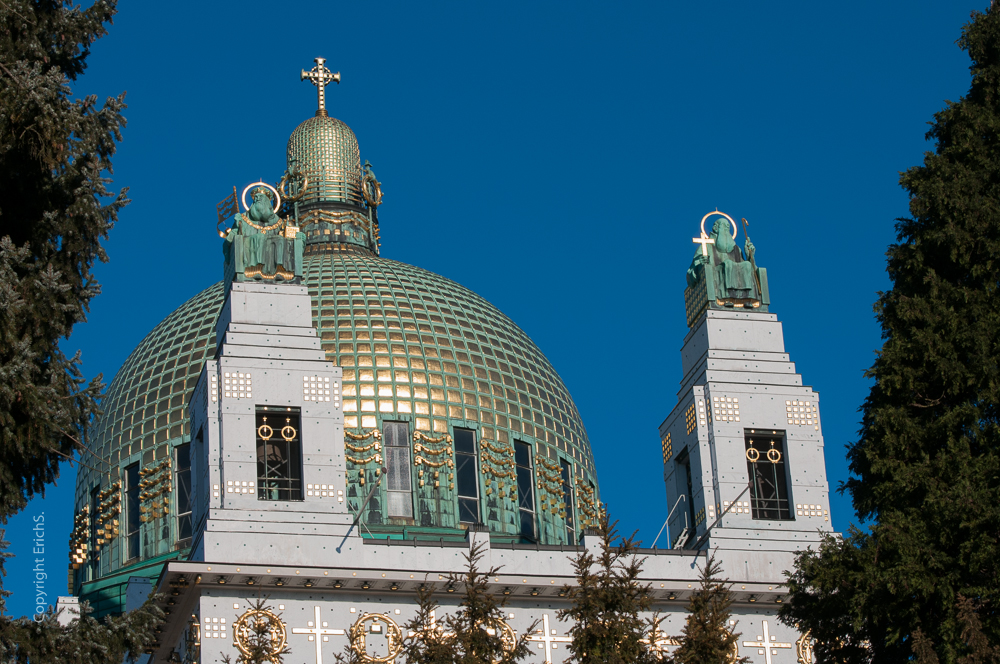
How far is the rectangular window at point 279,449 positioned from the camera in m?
40.0

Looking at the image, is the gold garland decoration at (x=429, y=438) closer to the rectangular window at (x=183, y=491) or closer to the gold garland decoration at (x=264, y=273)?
the rectangular window at (x=183, y=491)

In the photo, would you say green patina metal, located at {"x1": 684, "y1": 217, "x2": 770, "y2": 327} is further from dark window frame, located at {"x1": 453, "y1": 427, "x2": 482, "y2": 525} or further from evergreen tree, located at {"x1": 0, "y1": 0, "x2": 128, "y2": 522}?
evergreen tree, located at {"x1": 0, "y1": 0, "x2": 128, "y2": 522}

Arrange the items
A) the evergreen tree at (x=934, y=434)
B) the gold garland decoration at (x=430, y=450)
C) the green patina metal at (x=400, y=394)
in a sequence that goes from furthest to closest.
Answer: the gold garland decoration at (x=430, y=450) < the green patina metal at (x=400, y=394) < the evergreen tree at (x=934, y=434)

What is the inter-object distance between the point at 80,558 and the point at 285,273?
1354cm

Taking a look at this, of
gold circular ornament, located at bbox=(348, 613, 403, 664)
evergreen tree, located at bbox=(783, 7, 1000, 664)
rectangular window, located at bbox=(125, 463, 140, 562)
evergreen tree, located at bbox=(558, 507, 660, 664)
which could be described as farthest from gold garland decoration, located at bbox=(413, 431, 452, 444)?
evergreen tree, located at bbox=(558, 507, 660, 664)

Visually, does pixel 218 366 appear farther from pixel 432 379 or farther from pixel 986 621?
pixel 986 621

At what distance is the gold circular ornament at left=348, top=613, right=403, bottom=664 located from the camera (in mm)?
37219

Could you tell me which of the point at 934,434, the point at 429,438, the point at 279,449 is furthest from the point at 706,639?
the point at 429,438

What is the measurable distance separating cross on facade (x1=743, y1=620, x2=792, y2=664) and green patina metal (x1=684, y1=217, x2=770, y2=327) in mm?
7850

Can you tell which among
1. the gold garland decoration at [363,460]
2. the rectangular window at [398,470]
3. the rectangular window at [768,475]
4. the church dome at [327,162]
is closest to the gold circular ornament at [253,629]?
the rectangular window at [768,475]

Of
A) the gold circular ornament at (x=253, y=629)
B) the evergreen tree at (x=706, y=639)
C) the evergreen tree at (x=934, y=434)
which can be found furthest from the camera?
the gold circular ornament at (x=253, y=629)

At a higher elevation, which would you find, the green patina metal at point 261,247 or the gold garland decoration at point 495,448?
the green patina metal at point 261,247

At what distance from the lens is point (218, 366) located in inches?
1601

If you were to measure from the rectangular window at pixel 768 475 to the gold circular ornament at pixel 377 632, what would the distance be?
331 inches
